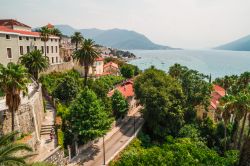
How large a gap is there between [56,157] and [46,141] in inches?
127

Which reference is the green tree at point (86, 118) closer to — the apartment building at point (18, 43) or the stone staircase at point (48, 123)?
the stone staircase at point (48, 123)

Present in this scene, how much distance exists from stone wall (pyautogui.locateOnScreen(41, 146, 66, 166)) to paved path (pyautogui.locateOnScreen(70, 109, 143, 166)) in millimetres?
3285

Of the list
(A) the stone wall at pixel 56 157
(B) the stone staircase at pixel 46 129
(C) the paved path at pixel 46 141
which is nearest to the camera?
(A) the stone wall at pixel 56 157

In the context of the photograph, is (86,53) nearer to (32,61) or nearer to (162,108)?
(32,61)

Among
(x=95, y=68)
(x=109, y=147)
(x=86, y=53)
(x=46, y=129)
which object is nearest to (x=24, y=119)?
(x=46, y=129)

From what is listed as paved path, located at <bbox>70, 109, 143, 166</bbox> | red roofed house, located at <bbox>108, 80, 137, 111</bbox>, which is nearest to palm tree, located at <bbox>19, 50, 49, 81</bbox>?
paved path, located at <bbox>70, 109, 143, 166</bbox>

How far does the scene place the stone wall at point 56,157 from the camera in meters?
25.2

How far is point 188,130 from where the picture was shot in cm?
4391

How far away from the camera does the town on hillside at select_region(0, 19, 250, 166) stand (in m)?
21.9

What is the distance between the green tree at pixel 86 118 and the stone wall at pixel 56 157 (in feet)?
12.7

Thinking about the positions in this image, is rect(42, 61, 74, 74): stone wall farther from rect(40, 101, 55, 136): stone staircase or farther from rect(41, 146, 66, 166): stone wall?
rect(41, 146, 66, 166): stone wall

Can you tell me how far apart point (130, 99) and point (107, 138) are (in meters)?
17.8

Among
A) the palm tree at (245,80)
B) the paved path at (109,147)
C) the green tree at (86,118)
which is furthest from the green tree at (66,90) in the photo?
the palm tree at (245,80)

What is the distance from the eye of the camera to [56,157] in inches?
1047
